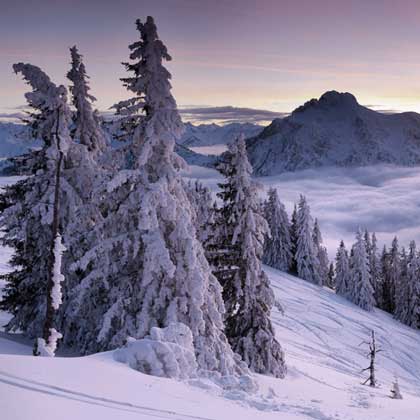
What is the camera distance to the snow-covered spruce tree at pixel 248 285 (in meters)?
20.7

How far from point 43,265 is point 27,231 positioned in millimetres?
1374

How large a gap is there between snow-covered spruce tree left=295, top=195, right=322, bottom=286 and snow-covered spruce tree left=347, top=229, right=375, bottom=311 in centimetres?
480

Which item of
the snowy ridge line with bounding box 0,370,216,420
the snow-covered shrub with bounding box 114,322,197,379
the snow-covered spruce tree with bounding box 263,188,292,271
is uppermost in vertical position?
the snowy ridge line with bounding box 0,370,216,420

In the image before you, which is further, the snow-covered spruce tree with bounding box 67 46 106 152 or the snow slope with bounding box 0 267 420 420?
the snow-covered spruce tree with bounding box 67 46 106 152

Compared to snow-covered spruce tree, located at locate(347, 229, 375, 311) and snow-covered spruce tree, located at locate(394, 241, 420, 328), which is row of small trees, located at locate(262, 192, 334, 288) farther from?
snow-covered spruce tree, located at locate(394, 241, 420, 328)

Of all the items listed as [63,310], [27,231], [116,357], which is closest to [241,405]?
[116,357]

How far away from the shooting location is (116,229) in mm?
14859

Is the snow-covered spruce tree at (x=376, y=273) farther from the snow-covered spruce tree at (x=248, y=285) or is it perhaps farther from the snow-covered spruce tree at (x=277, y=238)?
the snow-covered spruce tree at (x=248, y=285)

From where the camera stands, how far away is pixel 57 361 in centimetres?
934

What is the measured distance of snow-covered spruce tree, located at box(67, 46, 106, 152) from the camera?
57.6 ft

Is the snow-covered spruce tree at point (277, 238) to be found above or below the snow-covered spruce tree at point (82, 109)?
below

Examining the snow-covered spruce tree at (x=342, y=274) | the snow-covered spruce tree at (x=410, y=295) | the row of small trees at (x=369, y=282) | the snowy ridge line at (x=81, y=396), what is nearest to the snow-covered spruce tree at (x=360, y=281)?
the row of small trees at (x=369, y=282)

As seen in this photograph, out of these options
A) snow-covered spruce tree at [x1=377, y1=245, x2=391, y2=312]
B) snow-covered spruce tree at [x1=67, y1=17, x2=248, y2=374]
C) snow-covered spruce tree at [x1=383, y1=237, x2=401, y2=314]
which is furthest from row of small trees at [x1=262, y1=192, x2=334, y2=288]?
snow-covered spruce tree at [x1=67, y1=17, x2=248, y2=374]

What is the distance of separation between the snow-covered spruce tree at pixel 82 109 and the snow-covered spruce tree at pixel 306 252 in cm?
4992
